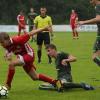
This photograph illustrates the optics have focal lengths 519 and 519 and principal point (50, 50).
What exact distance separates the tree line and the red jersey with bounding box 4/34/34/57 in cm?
5758

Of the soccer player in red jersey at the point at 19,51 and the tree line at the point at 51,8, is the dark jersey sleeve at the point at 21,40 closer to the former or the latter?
the soccer player in red jersey at the point at 19,51

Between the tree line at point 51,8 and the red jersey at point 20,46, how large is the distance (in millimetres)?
57583

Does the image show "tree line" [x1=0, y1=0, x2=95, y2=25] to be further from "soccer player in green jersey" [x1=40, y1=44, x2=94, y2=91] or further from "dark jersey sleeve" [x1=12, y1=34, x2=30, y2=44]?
"dark jersey sleeve" [x1=12, y1=34, x2=30, y2=44]

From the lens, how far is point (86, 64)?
1789 cm

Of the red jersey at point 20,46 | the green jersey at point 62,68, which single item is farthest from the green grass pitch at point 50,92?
the red jersey at point 20,46

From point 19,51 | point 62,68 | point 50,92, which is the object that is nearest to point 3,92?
point 19,51

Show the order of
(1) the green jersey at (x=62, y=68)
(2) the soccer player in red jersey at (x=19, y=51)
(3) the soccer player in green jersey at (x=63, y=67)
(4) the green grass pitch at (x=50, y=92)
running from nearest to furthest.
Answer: (4) the green grass pitch at (x=50, y=92)
(2) the soccer player in red jersey at (x=19, y=51)
(3) the soccer player in green jersey at (x=63, y=67)
(1) the green jersey at (x=62, y=68)

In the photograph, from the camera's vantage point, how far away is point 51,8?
7438 centimetres

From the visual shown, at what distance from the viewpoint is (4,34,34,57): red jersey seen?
10953mm

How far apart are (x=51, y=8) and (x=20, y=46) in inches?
2502

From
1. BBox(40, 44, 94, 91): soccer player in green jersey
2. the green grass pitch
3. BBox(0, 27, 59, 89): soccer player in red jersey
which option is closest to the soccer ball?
the green grass pitch

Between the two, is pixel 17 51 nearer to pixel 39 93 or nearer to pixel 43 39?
pixel 39 93

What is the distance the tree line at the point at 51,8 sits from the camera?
70312 millimetres

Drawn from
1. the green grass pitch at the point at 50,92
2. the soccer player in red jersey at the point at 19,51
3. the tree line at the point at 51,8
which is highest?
the soccer player in red jersey at the point at 19,51
